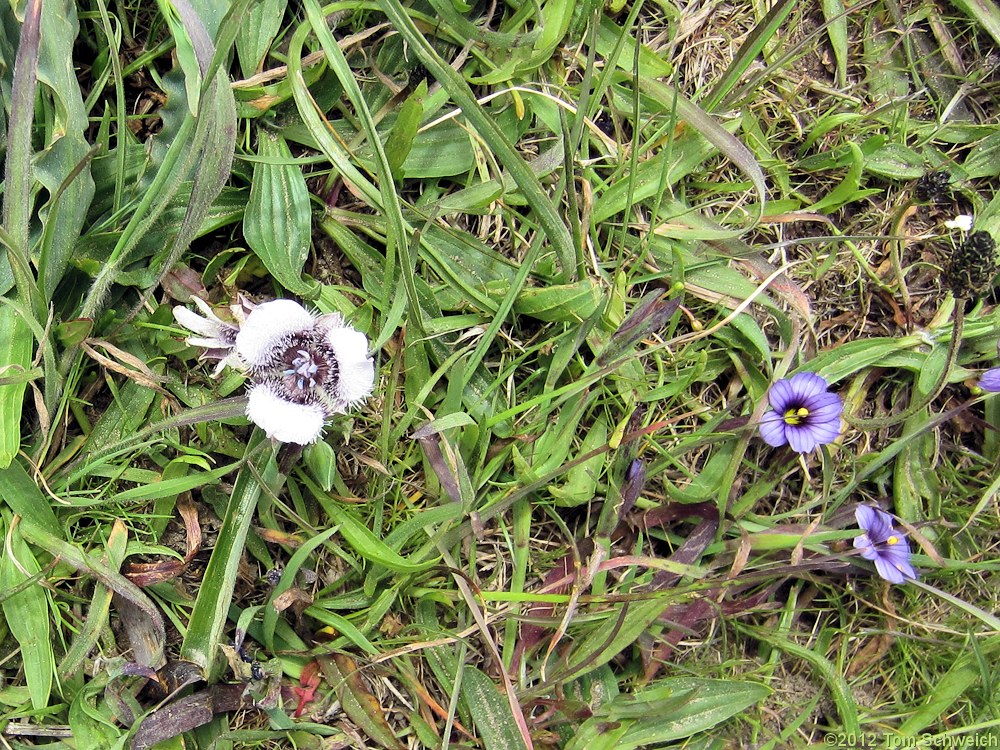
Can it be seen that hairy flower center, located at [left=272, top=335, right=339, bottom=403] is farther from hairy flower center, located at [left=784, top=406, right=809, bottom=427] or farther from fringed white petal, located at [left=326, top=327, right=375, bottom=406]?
hairy flower center, located at [left=784, top=406, right=809, bottom=427]

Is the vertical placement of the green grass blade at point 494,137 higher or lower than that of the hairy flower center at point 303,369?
higher

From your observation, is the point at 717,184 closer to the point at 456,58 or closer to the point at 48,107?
the point at 456,58

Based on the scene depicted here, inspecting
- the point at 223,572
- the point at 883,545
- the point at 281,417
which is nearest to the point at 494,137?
the point at 281,417

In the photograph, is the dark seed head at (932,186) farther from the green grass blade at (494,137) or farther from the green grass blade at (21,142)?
the green grass blade at (21,142)

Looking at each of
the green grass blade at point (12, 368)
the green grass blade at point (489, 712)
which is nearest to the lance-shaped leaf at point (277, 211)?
the green grass blade at point (12, 368)

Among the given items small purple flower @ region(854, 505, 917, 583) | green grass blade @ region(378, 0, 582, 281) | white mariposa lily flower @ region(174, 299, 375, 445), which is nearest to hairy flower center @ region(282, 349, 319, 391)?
white mariposa lily flower @ region(174, 299, 375, 445)
